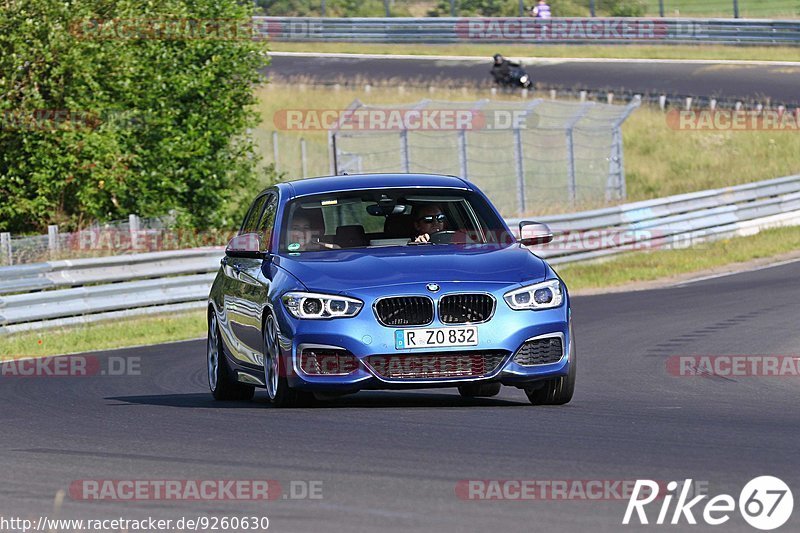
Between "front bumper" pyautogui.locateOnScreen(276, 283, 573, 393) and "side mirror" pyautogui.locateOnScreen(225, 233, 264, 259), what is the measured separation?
1.04 metres

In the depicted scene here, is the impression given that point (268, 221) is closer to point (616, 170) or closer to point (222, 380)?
point (222, 380)

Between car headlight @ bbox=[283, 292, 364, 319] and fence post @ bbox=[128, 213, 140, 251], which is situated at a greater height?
car headlight @ bbox=[283, 292, 364, 319]

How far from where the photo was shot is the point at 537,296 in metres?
9.70

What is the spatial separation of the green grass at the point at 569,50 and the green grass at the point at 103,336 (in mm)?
35474

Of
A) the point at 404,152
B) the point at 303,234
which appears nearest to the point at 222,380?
the point at 303,234

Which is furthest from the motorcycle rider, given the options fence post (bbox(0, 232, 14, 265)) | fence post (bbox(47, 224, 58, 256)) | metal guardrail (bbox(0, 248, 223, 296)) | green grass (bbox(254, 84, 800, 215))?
fence post (bbox(0, 232, 14, 265))

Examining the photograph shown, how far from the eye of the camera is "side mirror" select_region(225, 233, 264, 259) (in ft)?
34.8

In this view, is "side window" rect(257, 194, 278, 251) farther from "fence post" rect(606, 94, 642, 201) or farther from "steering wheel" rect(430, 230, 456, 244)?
"fence post" rect(606, 94, 642, 201)

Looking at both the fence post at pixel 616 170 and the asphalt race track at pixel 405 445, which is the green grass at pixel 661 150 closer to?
the fence post at pixel 616 170

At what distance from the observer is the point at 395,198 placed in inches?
430

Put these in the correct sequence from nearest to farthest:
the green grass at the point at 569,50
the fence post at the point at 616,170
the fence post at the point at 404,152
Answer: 1. the fence post at the point at 404,152
2. the fence post at the point at 616,170
3. the green grass at the point at 569,50

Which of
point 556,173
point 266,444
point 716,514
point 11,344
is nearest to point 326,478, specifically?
point 266,444

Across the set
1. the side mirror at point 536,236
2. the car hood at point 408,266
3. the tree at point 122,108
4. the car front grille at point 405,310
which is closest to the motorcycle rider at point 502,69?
the tree at point 122,108

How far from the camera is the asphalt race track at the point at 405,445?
625 centimetres
